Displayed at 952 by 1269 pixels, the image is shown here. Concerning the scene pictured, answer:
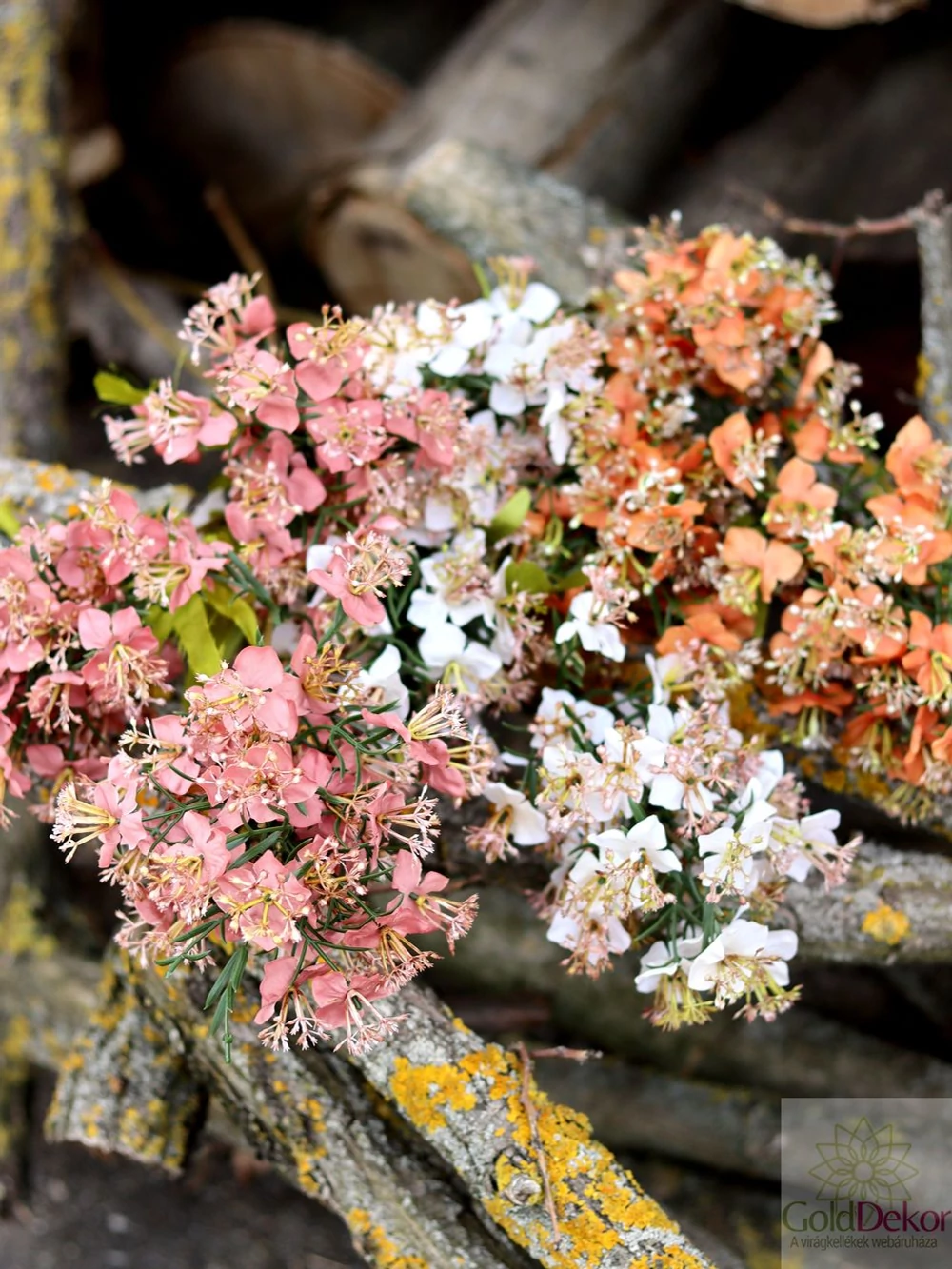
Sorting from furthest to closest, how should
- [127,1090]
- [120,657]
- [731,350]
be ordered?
[127,1090] → [731,350] → [120,657]

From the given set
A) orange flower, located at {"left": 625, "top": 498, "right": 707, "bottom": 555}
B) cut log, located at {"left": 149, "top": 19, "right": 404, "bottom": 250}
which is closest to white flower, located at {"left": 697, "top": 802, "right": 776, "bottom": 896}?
orange flower, located at {"left": 625, "top": 498, "right": 707, "bottom": 555}

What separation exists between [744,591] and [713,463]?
0.13 meters

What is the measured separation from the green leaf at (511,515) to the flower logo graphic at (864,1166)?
86 cm

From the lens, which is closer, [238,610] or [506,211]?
[238,610]

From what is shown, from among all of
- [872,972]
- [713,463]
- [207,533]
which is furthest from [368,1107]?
[872,972]

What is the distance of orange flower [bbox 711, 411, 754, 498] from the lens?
2.99 feet

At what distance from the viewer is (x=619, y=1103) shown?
60.6 inches

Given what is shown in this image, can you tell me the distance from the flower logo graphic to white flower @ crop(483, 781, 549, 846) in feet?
2.22

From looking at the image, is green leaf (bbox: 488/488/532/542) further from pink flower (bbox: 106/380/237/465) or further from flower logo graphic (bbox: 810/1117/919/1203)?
flower logo graphic (bbox: 810/1117/919/1203)

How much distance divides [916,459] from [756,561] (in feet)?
0.61

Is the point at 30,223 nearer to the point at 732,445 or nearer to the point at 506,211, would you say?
the point at 506,211

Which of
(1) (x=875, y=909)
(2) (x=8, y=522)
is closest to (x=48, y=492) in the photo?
(2) (x=8, y=522)

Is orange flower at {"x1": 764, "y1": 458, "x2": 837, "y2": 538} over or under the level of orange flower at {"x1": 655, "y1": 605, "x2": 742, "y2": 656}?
over

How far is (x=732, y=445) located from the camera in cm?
92
